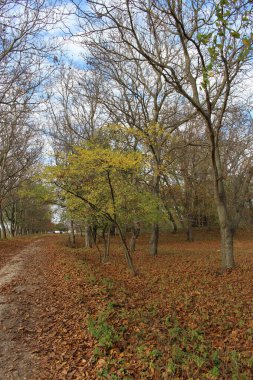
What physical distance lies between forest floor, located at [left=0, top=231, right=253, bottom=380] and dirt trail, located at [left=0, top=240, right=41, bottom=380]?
16mm

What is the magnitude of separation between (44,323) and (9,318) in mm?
Result: 790

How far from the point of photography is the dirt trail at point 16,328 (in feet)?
14.6

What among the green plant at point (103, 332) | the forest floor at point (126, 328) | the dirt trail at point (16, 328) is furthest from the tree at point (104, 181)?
the green plant at point (103, 332)

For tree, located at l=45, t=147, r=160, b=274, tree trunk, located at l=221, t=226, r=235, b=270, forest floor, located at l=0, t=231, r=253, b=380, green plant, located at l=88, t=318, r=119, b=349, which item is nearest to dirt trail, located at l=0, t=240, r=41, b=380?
forest floor, located at l=0, t=231, r=253, b=380

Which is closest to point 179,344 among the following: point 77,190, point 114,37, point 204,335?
point 204,335

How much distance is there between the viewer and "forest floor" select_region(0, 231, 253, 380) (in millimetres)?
4312

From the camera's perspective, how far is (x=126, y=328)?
18.4 feet

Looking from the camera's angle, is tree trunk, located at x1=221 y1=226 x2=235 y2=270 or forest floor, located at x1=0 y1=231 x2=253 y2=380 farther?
tree trunk, located at x1=221 y1=226 x2=235 y2=270

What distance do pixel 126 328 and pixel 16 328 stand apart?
86.3 inches

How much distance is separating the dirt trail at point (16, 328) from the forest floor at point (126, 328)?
0.02m

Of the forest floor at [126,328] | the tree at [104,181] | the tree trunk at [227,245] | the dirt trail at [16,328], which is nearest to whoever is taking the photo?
the forest floor at [126,328]

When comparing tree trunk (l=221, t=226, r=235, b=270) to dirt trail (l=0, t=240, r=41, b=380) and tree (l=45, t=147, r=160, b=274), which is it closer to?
tree (l=45, t=147, r=160, b=274)

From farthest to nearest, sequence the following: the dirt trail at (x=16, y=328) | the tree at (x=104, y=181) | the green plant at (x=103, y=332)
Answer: the tree at (x=104, y=181)
the green plant at (x=103, y=332)
the dirt trail at (x=16, y=328)

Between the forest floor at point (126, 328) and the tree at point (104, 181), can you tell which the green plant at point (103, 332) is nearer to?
the forest floor at point (126, 328)
